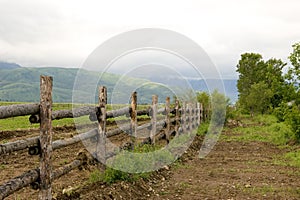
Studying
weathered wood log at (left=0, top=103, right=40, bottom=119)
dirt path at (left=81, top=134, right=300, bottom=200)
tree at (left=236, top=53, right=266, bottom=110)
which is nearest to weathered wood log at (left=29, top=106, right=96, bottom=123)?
weathered wood log at (left=0, top=103, right=40, bottom=119)

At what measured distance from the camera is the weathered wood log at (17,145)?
4254 mm

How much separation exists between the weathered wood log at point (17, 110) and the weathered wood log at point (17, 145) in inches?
13.1

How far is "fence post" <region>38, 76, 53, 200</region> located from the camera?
5031 mm

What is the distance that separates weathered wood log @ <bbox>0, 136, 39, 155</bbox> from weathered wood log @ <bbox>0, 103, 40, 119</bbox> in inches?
13.1

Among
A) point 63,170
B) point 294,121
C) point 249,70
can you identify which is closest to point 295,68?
point 294,121

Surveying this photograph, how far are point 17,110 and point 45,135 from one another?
0.66 meters

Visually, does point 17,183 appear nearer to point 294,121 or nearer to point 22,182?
point 22,182

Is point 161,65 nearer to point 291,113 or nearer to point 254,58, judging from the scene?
point 291,113

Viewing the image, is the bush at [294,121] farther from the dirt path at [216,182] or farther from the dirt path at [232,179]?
the dirt path at [216,182]

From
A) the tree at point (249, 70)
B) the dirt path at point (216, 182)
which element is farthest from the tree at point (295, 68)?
the tree at point (249, 70)

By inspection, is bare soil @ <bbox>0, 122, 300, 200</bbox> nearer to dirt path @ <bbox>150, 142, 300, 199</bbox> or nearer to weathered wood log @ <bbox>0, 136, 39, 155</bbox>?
dirt path @ <bbox>150, 142, 300, 199</bbox>

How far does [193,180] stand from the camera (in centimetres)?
864

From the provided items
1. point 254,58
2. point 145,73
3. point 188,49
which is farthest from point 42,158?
point 254,58

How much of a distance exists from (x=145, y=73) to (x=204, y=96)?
18986mm
